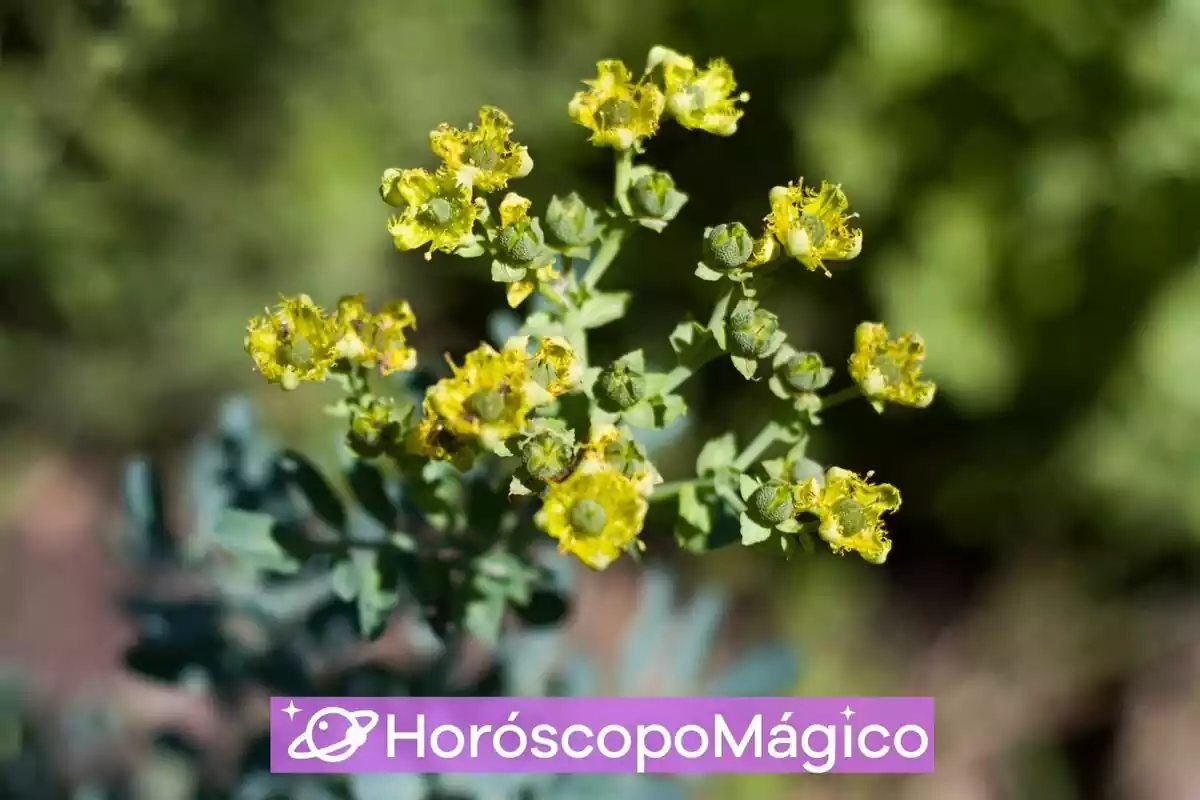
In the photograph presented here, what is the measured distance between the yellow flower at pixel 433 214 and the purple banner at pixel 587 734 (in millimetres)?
834

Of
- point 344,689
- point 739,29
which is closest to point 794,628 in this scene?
point 739,29

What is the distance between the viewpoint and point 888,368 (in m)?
1.44

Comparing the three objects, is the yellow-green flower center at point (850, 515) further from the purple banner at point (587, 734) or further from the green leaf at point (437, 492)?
the purple banner at point (587, 734)

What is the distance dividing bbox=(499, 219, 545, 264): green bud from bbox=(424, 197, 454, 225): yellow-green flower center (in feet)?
0.22

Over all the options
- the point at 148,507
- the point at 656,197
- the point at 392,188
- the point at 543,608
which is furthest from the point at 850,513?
the point at 148,507

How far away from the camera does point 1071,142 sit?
293cm


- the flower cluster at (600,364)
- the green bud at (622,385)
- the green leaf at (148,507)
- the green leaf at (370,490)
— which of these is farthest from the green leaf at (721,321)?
the green leaf at (148,507)

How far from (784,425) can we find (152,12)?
1.85 meters

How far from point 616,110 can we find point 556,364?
0.35 meters

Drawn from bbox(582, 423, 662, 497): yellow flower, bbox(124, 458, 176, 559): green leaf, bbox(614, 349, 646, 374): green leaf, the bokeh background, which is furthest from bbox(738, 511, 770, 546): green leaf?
the bokeh background

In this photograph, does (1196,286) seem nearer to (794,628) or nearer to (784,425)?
(794,628)

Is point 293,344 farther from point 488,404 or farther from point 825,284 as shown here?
point 825,284

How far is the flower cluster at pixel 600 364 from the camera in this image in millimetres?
1255

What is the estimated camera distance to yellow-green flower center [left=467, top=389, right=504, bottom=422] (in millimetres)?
1244
